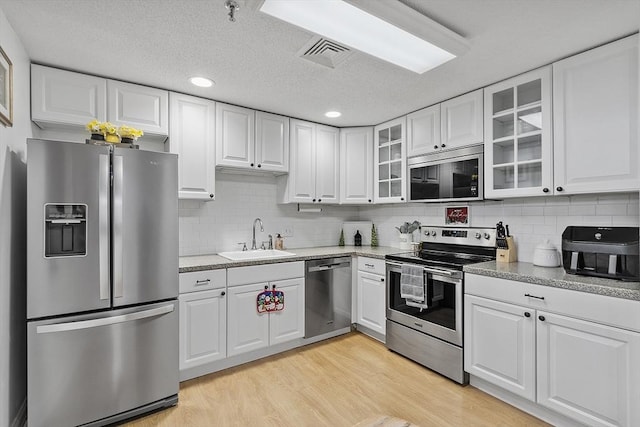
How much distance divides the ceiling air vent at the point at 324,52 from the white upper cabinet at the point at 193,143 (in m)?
1.22

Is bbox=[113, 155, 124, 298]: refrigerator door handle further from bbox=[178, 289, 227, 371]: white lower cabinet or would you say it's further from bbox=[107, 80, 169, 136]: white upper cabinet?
bbox=[107, 80, 169, 136]: white upper cabinet

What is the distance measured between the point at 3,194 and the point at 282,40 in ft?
5.86

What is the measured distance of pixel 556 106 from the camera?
219cm

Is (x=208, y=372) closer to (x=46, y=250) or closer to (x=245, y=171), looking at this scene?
(x=46, y=250)

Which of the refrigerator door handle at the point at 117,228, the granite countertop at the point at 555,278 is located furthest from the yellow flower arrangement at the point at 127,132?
the granite countertop at the point at 555,278

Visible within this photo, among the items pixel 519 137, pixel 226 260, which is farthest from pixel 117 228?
pixel 519 137

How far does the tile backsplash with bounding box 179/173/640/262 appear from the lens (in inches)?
91.2

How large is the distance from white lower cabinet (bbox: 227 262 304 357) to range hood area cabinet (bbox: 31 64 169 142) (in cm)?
143

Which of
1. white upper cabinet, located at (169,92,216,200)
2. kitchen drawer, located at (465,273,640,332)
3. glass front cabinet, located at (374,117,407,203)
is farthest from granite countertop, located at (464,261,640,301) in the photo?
white upper cabinet, located at (169,92,216,200)

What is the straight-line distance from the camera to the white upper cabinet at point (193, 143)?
274 cm

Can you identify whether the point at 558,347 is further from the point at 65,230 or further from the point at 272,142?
the point at 65,230

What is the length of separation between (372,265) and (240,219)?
147 cm

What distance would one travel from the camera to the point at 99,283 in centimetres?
194

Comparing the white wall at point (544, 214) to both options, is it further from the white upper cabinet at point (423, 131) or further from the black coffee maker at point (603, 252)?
the white upper cabinet at point (423, 131)
